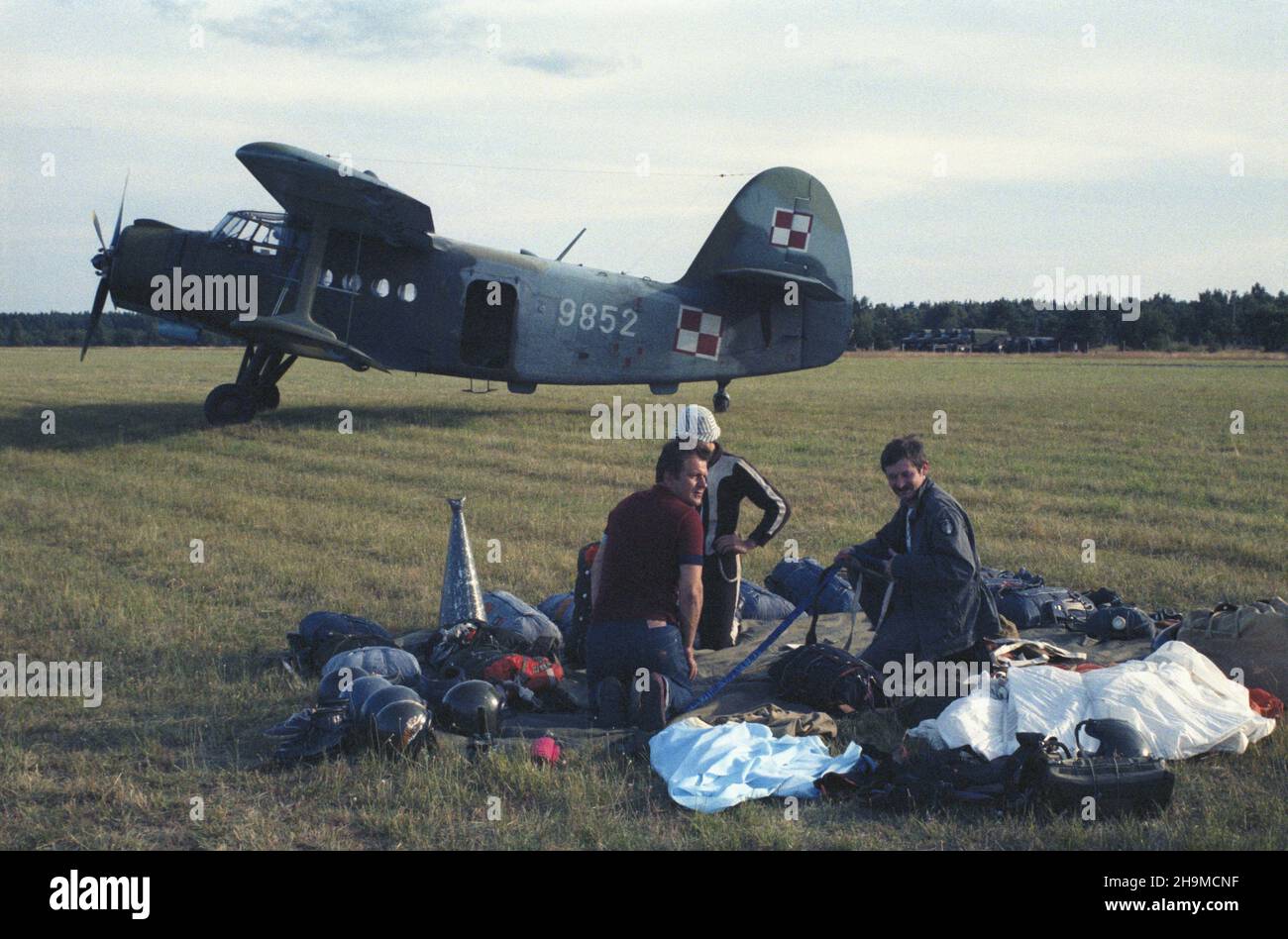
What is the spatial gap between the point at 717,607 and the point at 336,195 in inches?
441

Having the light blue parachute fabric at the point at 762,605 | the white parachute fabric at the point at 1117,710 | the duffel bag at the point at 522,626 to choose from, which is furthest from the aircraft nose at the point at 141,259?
the white parachute fabric at the point at 1117,710

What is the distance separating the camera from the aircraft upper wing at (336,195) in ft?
51.7

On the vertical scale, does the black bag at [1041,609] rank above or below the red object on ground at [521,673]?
above

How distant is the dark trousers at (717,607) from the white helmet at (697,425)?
3.18 ft

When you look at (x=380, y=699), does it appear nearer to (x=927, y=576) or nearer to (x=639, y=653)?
(x=639, y=653)

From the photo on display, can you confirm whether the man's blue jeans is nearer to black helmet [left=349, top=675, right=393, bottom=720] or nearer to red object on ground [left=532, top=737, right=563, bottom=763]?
red object on ground [left=532, top=737, right=563, bottom=763]

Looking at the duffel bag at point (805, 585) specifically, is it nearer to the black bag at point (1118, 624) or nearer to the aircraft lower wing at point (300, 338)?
the black bag at point (1118, 624)

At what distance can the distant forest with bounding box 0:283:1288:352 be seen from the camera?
80.5 m

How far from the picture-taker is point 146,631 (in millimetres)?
8078

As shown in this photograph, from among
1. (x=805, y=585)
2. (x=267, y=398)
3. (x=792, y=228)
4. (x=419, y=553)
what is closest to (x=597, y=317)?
(x=792, y=228)

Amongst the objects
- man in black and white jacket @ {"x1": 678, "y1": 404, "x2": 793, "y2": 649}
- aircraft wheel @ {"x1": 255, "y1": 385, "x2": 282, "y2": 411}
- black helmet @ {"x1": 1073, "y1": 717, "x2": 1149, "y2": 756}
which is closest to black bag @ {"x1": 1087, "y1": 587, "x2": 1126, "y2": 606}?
man in black and white jacket @ {"x1": 678, "y1": 404, "x2": 793, "y2": 649}

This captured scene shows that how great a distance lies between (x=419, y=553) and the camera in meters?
10.7
